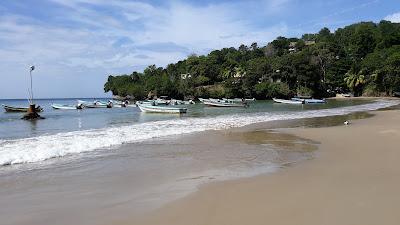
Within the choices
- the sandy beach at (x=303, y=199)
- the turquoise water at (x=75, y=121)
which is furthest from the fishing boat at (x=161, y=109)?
the sandy beach at (x=303, y=199)

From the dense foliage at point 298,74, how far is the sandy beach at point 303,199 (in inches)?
3834

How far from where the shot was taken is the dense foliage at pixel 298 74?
107 metres

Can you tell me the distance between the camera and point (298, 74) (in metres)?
108

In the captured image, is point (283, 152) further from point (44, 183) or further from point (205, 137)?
point (44, 183)

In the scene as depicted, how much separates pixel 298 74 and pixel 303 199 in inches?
4090

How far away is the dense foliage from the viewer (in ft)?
351

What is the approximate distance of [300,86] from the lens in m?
108

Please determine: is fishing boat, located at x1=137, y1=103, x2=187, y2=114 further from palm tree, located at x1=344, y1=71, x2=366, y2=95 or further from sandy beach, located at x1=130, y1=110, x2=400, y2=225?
palm tree, located at x1=344, y1=71, x2=366, y2=95

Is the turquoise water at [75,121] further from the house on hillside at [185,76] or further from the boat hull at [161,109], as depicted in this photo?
the house on hillside at [185,76]

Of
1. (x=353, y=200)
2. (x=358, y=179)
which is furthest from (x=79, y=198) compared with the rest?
(x=358, y=179)

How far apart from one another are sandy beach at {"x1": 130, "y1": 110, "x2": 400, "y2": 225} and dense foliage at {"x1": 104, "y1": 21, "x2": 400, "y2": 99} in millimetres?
97391

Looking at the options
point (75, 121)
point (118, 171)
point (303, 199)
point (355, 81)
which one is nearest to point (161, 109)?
point (75, 121)

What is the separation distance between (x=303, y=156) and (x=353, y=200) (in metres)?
6.19

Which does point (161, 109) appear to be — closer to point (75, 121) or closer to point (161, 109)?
point (161, 109)
